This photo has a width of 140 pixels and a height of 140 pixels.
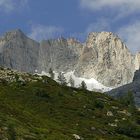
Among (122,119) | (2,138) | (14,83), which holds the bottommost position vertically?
(2,138)

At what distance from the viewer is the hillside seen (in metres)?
104

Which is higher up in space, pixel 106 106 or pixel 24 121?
pixel 106 106

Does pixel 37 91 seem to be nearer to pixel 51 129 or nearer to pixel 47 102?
pixel 47 102

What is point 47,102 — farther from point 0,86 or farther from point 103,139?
point 103,139

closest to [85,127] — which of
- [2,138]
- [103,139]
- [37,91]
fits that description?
[103,139]

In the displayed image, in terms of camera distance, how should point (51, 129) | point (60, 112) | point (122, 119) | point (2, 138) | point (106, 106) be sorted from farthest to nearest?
point (106, 106) < point (122, 119) < point (60, 112) < point (51, 129) < point (2, 138)

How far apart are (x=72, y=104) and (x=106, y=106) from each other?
13987 mm

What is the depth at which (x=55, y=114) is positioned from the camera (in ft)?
449

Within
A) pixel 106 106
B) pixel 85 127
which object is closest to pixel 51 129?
pixel 85 127

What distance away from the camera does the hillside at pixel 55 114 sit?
103812 mm

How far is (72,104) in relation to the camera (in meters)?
157

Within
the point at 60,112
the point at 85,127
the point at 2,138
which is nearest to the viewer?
the point at 2,138

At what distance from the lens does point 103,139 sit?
11438 centimetres

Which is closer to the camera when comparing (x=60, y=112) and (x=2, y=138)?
(x=2, y=138)
